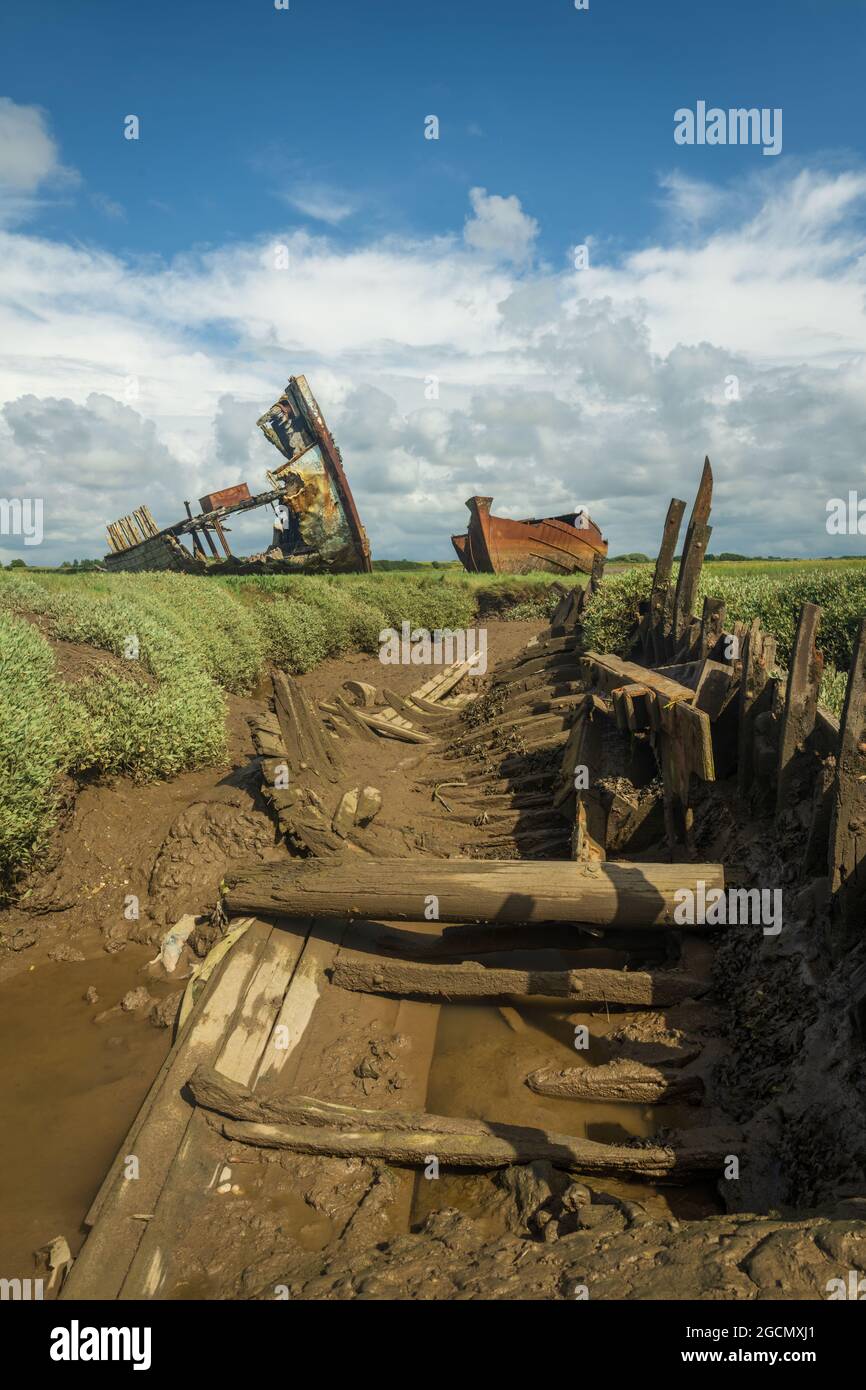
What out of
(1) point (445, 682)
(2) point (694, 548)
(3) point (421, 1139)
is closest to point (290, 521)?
(1) point (445, 682)

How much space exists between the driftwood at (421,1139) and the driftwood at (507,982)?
3.64ft

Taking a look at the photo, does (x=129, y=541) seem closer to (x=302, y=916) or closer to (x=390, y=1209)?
(x=302, y=916)

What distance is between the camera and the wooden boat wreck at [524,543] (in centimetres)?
3347

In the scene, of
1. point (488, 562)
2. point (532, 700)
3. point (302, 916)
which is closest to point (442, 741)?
point (532, 700)

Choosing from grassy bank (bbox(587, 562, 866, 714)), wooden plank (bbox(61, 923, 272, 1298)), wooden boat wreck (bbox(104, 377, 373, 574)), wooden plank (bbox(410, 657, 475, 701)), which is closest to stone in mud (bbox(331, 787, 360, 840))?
wooden plank (bbox(61, 923, 272, 1298))

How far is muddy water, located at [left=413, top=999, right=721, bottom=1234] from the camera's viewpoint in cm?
398

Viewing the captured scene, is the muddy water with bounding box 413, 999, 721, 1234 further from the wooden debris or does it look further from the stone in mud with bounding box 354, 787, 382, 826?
the wooden debris

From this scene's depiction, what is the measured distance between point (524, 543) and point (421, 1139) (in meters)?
32.5

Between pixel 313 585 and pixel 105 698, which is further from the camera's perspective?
pixel 313 585

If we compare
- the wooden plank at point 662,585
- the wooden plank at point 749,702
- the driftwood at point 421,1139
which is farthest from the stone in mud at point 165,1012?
the wooden plank at point 662,585

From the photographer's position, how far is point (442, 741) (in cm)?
1292

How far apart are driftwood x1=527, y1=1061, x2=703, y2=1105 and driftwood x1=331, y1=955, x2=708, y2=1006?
1.88 ft

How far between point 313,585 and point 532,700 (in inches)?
494

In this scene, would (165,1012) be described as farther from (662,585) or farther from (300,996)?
(662,585)
